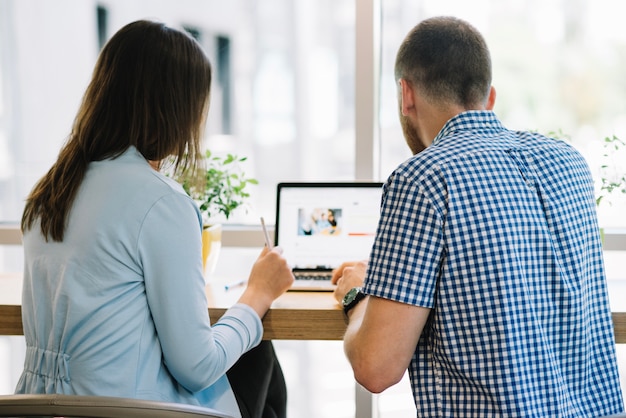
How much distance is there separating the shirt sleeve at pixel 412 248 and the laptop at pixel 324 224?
2.88 ft

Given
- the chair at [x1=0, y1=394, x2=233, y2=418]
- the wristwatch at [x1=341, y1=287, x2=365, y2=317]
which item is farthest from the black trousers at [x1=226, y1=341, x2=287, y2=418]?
the chair at [x1=0, y1=394, x2=233, y2=418]

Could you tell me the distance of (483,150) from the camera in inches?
43.3

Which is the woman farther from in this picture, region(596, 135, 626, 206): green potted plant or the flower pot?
region(596, 135, 626, 206): green potted plant

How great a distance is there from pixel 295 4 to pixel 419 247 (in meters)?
1.67

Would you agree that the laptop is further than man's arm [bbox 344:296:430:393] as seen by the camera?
Yes

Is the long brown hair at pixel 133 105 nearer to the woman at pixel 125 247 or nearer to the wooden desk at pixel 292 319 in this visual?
the woman at pixel 125 247

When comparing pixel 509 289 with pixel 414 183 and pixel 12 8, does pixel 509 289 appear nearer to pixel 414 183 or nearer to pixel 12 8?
pixel 414 183

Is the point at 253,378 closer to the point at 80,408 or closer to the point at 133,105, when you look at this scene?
the point at 133,105

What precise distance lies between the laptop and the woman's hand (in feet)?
1.38

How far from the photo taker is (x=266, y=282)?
1501mm

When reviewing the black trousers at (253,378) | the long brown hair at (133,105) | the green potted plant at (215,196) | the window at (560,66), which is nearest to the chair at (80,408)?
the long brown hair at (133,105)

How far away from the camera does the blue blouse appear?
1130 mm

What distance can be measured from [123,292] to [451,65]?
2.18 ft

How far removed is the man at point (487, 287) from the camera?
3.44 feet
